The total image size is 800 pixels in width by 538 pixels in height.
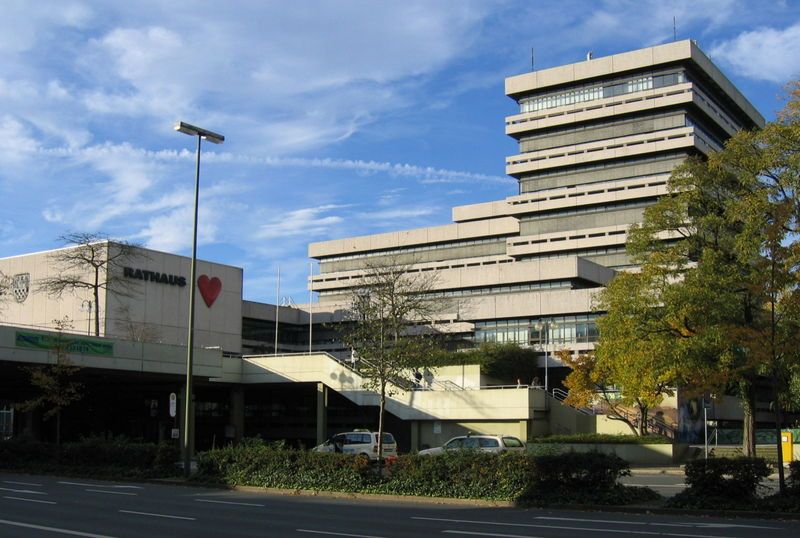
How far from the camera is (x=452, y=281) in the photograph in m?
95.9

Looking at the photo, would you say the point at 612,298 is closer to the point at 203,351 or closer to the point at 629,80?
the point at 203,351

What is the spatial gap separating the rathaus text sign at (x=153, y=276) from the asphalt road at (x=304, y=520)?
4603 centimetres

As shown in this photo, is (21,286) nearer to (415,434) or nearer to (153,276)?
(153,276)

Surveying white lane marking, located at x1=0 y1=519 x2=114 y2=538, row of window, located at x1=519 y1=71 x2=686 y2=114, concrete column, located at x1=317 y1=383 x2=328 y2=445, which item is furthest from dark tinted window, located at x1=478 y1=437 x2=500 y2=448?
row of window, located at x1=519 y1=71 x2=686 y2=114

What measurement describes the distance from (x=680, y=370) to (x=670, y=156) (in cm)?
7345

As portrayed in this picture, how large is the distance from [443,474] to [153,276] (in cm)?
5197

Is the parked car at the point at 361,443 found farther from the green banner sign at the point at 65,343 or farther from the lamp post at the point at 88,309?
the lamp post at the point at 88,309

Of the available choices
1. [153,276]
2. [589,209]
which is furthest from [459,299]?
[153,276]

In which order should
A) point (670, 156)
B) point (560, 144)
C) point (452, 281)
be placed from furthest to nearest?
point (560, 144) < point (670, 156) < point (452, 281)

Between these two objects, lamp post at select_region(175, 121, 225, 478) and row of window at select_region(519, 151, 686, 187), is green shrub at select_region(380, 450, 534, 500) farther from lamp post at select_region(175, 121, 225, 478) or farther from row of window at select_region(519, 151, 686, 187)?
row of window at select_region(519, 151, 686, 187)

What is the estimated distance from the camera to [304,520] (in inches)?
663

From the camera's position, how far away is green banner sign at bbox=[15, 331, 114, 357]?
136 ft

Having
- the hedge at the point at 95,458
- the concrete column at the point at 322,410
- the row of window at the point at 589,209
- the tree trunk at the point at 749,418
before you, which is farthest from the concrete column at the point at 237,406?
the row of window at the point at 589,209

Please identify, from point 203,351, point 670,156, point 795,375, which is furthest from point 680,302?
point 670,156
